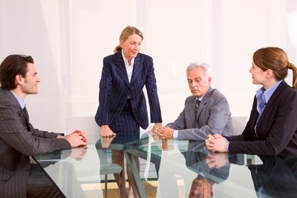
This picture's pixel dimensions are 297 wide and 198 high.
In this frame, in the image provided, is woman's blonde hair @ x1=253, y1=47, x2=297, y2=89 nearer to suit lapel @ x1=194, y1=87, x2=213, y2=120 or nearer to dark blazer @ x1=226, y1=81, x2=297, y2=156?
dark blazer @ x1=226, y1=81, x2=297, y2=156

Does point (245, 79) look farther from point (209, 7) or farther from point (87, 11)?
point (87, 11)

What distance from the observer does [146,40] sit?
224 inches

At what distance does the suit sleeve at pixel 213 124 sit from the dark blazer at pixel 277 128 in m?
0.55

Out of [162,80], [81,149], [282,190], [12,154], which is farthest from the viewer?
[162,80]

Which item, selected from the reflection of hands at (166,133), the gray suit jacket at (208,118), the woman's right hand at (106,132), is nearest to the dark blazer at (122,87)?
the woman's right hand at (106,132)

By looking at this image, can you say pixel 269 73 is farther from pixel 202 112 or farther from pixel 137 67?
pixel 137 67

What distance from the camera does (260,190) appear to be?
119cm

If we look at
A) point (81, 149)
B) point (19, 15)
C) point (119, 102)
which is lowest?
point (81, 149)

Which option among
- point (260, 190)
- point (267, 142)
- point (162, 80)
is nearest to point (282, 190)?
point (260, 190)

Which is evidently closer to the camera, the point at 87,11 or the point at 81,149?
the point at 81,149

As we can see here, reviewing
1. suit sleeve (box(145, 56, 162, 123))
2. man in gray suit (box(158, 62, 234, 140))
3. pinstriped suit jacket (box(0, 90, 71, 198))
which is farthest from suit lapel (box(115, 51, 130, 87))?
pinstriped suit jacket (box(0, 90, 71, 198))

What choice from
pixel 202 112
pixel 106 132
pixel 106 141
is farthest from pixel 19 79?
pixel 202 112

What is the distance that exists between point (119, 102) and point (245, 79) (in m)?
3.44

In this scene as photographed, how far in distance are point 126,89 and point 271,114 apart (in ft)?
4.74
